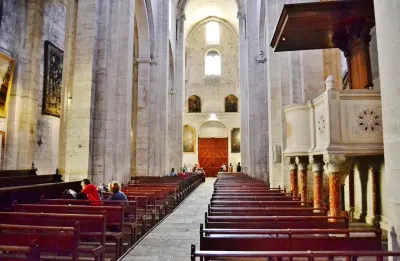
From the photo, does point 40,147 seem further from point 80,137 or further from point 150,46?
point 150,46

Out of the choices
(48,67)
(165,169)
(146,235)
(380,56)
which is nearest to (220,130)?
(165,169)

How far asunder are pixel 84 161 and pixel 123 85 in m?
3.09

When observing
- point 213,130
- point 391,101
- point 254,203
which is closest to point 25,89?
point 254,203

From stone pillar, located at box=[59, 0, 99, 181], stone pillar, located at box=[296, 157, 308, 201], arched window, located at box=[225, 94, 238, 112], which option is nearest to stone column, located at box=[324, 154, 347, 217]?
stone pillar, located at box=[296, 157, 308, 201]

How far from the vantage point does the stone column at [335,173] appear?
578cm

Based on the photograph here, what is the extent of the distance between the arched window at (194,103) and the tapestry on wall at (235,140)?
4428 millimetres

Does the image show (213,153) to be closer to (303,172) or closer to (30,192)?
(303,172)

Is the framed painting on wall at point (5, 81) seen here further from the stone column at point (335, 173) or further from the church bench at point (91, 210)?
the stone column at point (335, 173)

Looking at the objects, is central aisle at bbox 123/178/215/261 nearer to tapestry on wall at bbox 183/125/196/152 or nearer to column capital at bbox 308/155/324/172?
column capital at bbox 308/155/324/172

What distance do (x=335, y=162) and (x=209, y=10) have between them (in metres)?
30.8

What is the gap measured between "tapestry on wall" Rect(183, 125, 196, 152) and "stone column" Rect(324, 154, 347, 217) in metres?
29.2

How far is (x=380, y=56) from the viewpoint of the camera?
12.1 ft

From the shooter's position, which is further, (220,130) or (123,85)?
(220,130)

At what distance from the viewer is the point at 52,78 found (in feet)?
47.2
